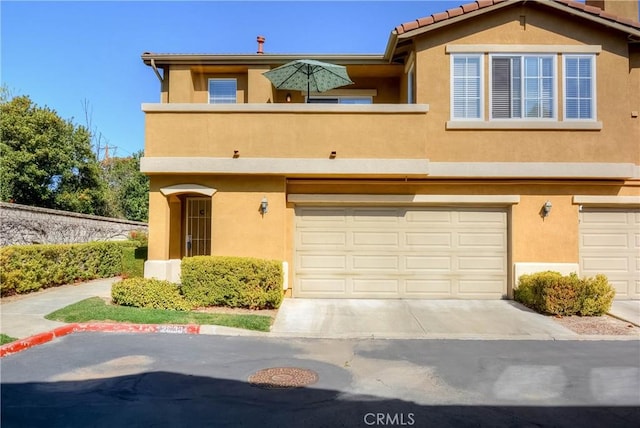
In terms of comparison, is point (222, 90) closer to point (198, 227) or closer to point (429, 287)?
point (198, 227)

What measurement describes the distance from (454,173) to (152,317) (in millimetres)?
7674

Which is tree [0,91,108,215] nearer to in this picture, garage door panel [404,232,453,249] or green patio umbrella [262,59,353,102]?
green patio umbrella [262,59,353,102]

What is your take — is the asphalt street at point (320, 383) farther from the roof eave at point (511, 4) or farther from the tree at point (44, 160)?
the tree at point (44, 160)

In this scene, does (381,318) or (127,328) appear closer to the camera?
(127,328)

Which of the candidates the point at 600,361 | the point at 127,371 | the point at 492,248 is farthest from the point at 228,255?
the point at 600,361

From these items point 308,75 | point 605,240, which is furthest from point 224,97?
point 605,240

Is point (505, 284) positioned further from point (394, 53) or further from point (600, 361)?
point (394, 53)

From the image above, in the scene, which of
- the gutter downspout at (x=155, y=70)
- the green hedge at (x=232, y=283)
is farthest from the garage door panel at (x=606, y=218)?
the gutter downspout at (x=155, y=70)

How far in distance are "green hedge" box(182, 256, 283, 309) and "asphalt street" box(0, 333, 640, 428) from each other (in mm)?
1843

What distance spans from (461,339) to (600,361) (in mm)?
2123

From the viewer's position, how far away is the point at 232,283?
30.8 feet

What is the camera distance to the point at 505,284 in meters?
11.0
